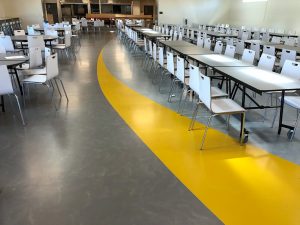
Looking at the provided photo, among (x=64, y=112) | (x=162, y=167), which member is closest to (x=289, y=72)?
(x=162, y=167)

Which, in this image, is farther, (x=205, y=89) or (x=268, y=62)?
(x=268, y=62)

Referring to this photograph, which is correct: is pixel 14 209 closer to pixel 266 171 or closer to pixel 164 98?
pixel 266 171

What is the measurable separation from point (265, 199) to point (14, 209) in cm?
220

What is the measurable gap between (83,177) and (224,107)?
1847 mm

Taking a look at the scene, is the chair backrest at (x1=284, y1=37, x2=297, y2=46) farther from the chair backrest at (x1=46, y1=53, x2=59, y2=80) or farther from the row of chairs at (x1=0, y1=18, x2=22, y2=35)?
the row of chairs at (x1=0, y1=18, x2=22, y2=35)

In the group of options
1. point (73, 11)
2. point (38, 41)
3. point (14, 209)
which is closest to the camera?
→ point (14, 209)

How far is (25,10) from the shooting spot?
14.4 m

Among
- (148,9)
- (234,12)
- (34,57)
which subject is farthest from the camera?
(148,9)

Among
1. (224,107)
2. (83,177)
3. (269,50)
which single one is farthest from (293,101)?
(269,50)

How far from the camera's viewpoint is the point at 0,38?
666 centimetres

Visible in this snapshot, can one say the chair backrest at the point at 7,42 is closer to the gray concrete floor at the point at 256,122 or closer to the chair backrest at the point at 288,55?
the gray concrete floor at the point at 256,122

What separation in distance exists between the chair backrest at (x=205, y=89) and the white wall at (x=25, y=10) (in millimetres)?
14439

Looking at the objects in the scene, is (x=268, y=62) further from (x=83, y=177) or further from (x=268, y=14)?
(x=268, y=14)

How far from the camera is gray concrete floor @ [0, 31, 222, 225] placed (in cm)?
212
